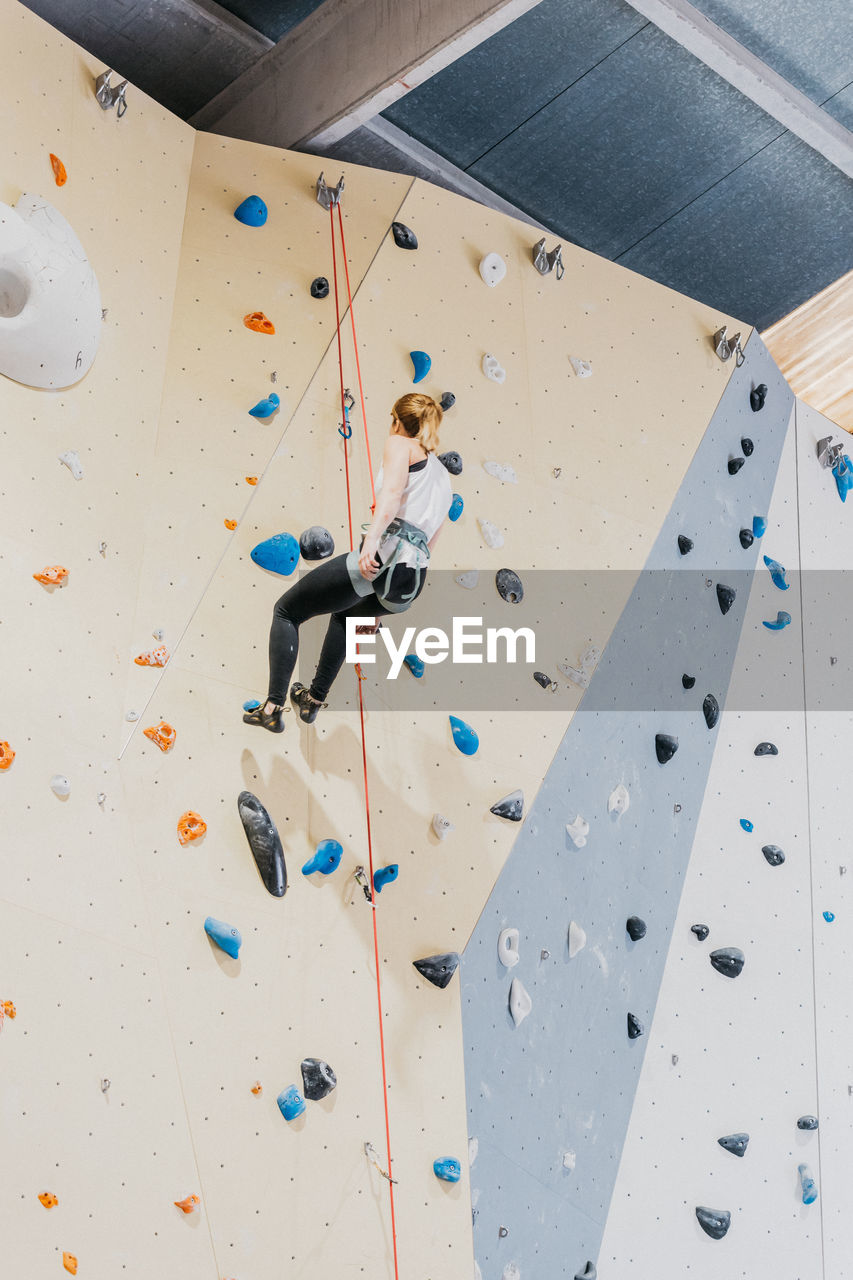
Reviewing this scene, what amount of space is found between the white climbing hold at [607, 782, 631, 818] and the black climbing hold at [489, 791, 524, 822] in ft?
1.10

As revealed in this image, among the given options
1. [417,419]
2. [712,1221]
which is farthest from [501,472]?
[712,1221]

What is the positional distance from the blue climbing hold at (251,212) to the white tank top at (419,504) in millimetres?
959

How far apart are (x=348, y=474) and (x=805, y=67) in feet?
6.73

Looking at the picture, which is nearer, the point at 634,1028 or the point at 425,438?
the point at 425,438

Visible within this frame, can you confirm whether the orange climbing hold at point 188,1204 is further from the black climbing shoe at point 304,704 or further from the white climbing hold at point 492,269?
the white climbing hold at point 492,269

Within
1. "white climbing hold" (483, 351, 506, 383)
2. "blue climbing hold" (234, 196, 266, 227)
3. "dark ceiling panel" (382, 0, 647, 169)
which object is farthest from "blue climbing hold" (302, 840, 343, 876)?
"dark ceiling panel" (382, 0, 647, 169)

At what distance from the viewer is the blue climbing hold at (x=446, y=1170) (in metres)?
3.01

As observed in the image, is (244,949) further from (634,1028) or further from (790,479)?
(790,479)

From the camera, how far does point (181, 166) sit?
3.40 meters

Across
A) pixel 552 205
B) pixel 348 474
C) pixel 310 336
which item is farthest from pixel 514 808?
pixel 552 205

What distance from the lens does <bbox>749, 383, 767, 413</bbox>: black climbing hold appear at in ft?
13.6

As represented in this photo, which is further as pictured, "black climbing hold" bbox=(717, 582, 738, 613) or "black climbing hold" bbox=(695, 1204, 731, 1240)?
"black climbing hold" bbox=(717, 582, 738, 613)

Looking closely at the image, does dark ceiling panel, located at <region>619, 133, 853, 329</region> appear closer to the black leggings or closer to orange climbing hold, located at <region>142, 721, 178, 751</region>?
the black leggings

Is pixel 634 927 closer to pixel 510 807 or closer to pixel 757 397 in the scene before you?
pixel 510 807
